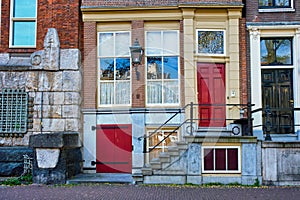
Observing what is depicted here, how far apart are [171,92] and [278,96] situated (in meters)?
3.82

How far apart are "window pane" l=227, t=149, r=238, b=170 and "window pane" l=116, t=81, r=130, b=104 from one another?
4.15 m

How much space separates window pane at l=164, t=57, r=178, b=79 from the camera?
492 inches

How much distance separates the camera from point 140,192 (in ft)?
30.1

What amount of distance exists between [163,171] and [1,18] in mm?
8122

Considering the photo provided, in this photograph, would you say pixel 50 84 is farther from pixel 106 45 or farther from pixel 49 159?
pixel 49 159

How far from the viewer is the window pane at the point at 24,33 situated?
500 inches

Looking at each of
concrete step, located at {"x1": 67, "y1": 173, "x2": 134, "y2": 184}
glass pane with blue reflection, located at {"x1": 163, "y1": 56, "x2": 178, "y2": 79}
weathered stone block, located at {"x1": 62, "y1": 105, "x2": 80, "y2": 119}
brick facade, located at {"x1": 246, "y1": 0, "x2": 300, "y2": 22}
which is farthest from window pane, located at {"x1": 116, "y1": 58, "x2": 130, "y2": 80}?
brick facade, located at {"x1": 246, "y1": 0, "x2": 300, "y2": 22}

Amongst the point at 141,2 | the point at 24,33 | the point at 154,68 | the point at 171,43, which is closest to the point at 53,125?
the point at 24,33

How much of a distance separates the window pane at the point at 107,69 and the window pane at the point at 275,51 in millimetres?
5474

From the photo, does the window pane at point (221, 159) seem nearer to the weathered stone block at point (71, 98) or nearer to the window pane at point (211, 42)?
the window pane at point (211, 42)

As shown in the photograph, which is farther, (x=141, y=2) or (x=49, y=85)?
(x=141, y=2)

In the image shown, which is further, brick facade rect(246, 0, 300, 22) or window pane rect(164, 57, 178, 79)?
window pane rect(164, 57, 178, 79)

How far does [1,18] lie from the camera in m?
12.6

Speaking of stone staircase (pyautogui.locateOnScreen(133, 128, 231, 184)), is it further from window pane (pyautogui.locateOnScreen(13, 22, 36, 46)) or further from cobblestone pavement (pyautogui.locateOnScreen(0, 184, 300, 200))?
window pane (pyautogui.locateOnScreen(13, 22, 36, 46))
